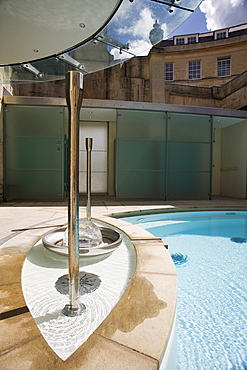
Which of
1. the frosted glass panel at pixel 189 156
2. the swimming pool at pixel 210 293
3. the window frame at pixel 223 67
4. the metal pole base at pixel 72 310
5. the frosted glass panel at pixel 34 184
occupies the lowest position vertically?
the swimming pool at pixel 210 293

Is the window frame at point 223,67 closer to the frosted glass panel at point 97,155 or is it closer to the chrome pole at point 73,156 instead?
the frosted glass panel at point 97,155

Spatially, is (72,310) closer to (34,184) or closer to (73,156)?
(73,156)

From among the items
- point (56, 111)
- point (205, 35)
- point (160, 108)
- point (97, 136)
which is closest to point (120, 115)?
point (160, 108)

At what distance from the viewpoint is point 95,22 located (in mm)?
2250

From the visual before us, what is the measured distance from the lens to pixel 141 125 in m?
6.62

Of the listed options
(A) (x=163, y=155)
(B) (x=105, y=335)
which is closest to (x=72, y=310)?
(B) (x=105, y=335)

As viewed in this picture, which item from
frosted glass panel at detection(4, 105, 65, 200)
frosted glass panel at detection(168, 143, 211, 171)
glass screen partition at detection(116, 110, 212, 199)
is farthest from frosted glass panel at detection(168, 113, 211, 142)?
frosted glass panel at detection(4, 105, 65, 200)

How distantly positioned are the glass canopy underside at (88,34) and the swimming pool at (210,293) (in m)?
2.47

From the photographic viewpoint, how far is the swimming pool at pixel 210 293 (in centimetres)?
123

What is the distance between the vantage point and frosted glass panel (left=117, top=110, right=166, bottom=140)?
650 cm

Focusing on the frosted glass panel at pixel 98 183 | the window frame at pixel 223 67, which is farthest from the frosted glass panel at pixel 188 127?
the window frame at pixel 223 67

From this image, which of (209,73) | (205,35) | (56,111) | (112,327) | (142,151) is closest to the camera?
(112,327)

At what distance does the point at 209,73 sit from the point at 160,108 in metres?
16.9

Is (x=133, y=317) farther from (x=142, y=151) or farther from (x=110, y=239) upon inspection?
(x=142, y=151)
